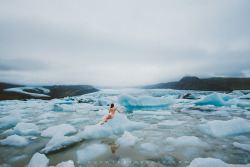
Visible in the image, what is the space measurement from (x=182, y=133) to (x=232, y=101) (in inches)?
376

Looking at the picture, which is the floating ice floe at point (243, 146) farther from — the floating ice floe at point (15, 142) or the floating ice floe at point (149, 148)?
the floating ice floe at point (15, 142)

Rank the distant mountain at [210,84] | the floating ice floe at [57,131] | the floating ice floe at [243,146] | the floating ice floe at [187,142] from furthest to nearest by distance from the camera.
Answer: the distant mountain at [210,84] → the floating ice floe at [57,131] → the floating ice floe at [187,142] → the floating ice floe at [243,146]

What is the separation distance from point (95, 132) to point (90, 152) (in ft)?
3.50

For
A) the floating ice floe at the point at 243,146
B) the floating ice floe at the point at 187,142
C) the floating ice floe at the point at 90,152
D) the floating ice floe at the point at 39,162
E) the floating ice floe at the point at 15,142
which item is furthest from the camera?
the floating ice floe at the point at 15,142

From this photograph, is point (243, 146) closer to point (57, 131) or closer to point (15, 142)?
point (57, 131)

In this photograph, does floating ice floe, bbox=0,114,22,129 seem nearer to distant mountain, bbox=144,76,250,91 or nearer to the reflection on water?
the reflection on water

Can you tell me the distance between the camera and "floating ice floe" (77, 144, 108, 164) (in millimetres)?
2734

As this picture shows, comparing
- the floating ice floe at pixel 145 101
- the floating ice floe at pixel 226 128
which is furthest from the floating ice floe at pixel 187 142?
the floating ice floe at pixel 145 101

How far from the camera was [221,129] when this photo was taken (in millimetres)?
4059

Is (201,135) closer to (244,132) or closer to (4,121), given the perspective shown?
(244,132)

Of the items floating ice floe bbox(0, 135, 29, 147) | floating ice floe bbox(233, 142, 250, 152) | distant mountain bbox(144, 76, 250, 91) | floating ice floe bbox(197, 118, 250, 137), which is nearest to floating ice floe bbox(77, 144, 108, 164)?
floating ice floe bbox(0, 135, 29, 147)

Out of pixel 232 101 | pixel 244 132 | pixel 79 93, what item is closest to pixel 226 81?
pixel 79 93

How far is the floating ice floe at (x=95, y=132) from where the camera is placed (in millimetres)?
3182

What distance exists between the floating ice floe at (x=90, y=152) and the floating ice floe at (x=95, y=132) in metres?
0.52
